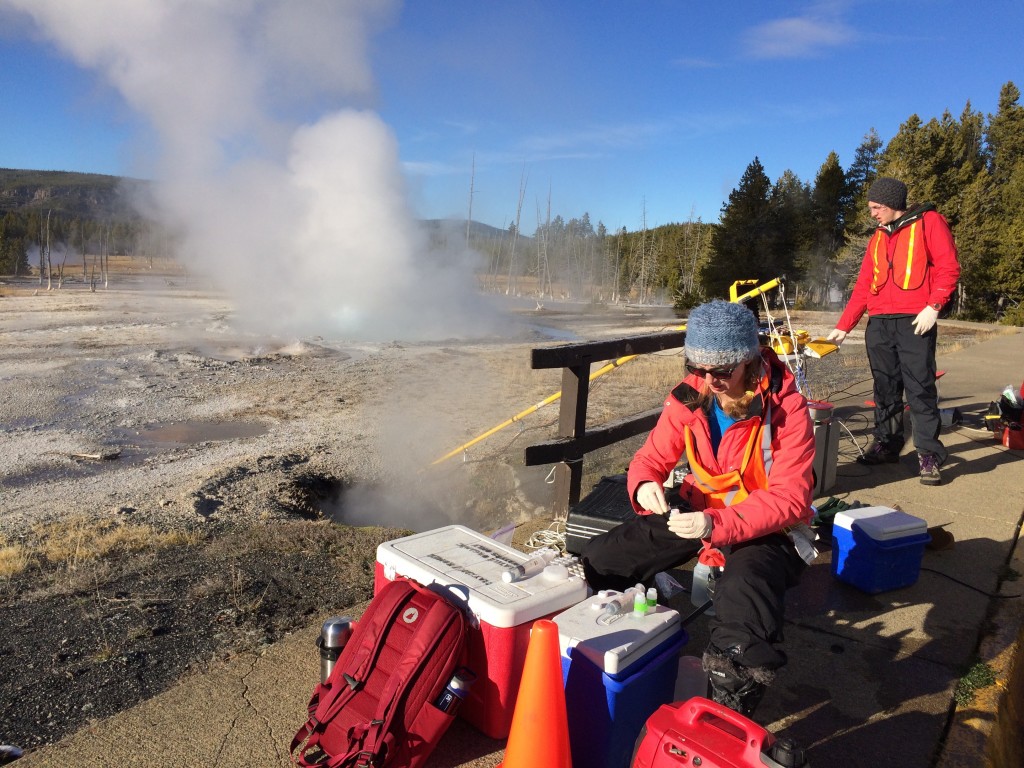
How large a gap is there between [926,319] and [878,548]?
6.56ft

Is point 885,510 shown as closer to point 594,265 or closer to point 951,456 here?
point 951,456

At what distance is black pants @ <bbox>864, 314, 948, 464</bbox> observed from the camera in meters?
4.64

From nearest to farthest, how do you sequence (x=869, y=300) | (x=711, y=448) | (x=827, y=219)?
1. (x=711, y=448)
2. (x=869, y=300)
3. (x=827, y=219)

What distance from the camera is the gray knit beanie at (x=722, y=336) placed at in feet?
7.53

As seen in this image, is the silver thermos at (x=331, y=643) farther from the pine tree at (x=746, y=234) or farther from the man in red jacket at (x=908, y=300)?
the pine tree at (x=746, y=234)

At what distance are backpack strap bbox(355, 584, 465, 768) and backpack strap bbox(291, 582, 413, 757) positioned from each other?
10 cm

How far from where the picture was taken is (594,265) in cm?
9325

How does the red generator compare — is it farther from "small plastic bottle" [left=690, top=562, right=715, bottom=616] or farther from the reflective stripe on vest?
"small plastic bottle" [left=690, top=562, right=715, bottom=616]

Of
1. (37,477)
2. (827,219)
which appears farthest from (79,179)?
(37,477)

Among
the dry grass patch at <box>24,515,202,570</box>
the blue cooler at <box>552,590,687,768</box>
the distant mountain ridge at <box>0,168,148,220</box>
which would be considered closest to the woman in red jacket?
the blue cooler at <box>552,590,687,768</box>

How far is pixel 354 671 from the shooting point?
211cm

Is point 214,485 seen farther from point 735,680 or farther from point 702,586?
point 735,680

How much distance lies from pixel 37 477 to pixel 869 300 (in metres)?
7.96

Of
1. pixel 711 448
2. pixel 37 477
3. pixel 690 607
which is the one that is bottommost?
pixel 37 477
